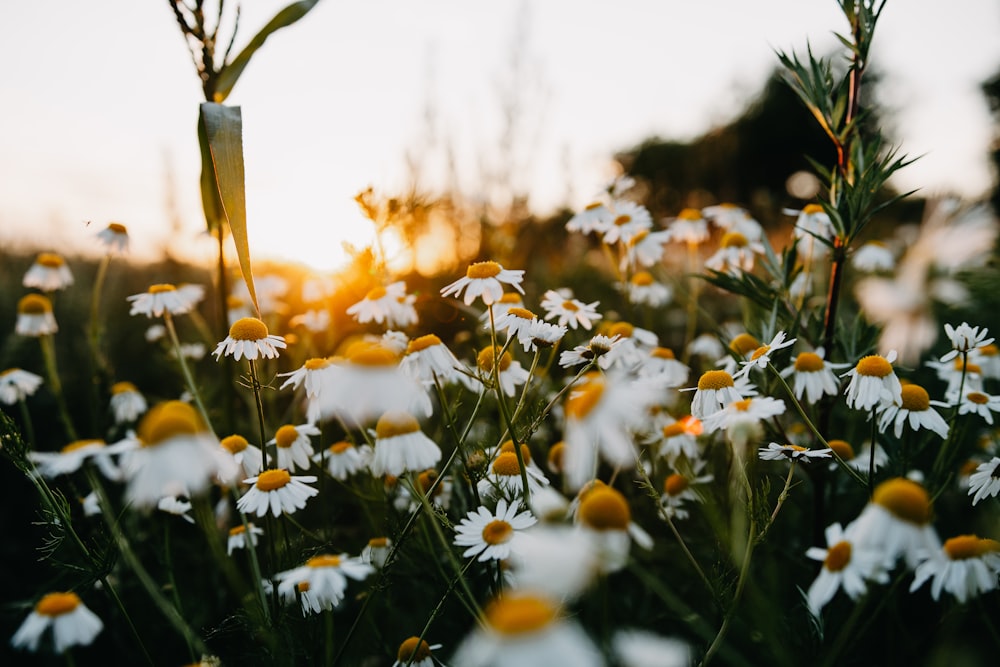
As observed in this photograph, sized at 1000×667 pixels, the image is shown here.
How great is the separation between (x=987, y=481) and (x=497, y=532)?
83 centimetres

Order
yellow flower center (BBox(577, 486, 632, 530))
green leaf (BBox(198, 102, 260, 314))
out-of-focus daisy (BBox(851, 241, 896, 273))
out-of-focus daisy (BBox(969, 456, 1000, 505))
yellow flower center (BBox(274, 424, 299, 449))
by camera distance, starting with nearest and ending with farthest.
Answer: yellow flower center (BBox(577, 486, 632, 530)) < out-of-focus daisy (BBox(969, 456, 1000, 505)) < green leaf (BBox(198, 102, 260, 314)) < yellow flower center (BBox(274, 424, 299, 449)) < out-of-focus daisy (BBox(851, 241, 896, 273))

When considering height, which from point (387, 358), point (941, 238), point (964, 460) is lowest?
point (964, 460)

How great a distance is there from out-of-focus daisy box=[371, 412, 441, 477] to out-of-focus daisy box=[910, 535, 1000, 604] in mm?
687

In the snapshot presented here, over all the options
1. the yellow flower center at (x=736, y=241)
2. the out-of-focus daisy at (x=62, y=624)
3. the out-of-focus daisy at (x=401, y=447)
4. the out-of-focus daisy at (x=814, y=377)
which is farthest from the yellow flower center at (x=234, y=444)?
the yellow flower center at (x=736, y=241)

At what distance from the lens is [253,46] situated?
4.65 ft

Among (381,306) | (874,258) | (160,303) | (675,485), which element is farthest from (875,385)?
(160,303)

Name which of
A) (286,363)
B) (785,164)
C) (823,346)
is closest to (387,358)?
(823,346)

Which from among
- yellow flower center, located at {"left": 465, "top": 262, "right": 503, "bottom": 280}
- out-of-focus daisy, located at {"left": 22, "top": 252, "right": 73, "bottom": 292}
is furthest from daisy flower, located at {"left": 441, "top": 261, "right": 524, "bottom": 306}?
out-of-focus daisy, located at {"left": 22, "top": 252, "right": 73, "bottom": 292}

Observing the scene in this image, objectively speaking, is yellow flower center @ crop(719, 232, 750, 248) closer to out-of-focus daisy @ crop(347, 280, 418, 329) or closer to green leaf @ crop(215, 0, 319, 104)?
out-of-focus daisy @ crop(347, 280, 418, 329)

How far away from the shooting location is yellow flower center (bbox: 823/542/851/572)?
80cm

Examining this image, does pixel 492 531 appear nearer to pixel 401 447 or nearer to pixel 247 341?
pixel 401 447

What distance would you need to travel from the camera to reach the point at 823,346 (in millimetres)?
1424

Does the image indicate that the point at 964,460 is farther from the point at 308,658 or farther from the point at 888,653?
the point at 308,658

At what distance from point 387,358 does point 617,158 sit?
21258mm
